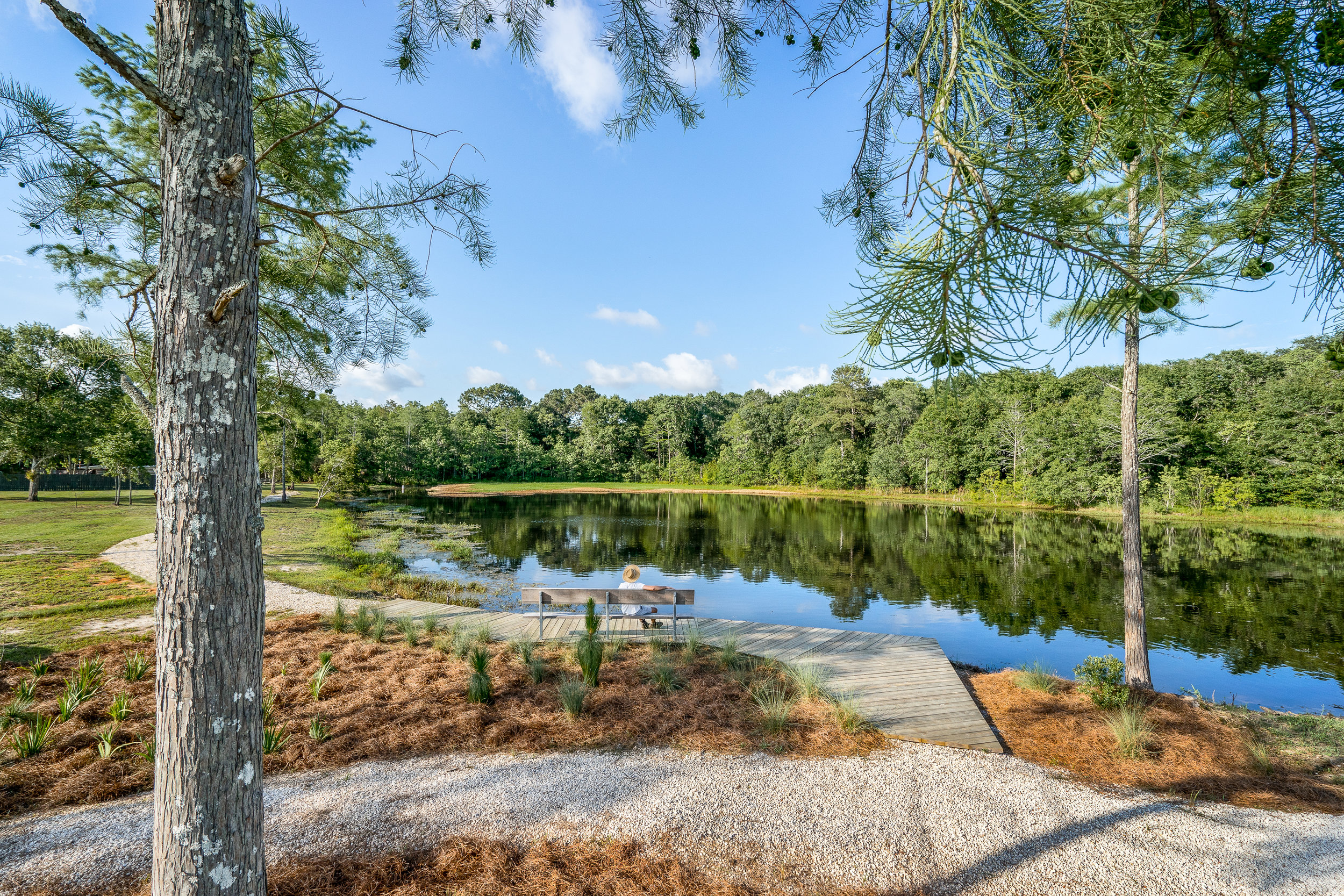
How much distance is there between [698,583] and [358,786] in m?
10.0

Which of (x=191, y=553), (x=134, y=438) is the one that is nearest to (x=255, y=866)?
(x=191, y=553)

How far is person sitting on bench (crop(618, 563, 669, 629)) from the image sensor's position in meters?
6.95

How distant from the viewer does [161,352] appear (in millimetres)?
1671

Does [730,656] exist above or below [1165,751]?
above

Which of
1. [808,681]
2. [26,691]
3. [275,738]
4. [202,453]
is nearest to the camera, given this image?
[202,453]

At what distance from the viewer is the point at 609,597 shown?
22.1 ft

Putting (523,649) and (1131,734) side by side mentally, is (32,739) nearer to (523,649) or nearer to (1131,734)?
(523,649)

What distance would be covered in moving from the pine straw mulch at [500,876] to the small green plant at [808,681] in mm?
2443

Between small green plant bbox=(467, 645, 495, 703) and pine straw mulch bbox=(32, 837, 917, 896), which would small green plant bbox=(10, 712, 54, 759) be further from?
small green plant bbox=(467, 645, 495, 703)

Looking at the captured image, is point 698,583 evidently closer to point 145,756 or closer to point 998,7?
point 145,756

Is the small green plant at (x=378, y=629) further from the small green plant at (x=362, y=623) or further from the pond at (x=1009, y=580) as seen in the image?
the pond at (x=1009, y=580)

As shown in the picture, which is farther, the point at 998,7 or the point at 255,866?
the point at 998,7

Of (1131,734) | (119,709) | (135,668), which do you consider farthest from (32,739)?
(1131,734)

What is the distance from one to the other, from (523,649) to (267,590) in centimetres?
679
